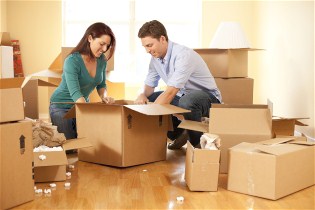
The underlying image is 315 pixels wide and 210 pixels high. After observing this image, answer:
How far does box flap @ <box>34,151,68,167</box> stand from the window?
3.50 meters

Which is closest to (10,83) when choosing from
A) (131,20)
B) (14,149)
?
(14,149)

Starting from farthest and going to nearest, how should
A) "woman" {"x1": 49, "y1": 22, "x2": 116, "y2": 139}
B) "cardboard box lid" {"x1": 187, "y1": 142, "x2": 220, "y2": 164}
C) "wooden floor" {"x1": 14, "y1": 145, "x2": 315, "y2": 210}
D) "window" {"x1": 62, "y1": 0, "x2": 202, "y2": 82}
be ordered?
1. "window" {"x1": 62, "y1": 0, "x2": 202, "y2": 82}
2. "woman" {"x1": 49, "y1": 22, "x2": 116, "y2": 139}
3. "cardboard box lid" {"x1": 187, "y1": 142, "x2": 220, "y2": 164}
4. "wooden floor" {"x1": 14, "y1": 145, "x2": 315, "y2": 210}

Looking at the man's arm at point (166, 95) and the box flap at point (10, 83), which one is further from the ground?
the box flap at point (10, 83)

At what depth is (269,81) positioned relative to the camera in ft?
16.1

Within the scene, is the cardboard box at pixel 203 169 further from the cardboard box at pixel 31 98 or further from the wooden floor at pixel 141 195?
the cardboard box at pixel 31 98

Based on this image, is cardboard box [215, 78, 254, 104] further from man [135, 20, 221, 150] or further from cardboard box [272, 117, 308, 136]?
cardboard box [272, 117, 308, 136]

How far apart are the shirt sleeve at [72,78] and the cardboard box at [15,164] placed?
1.01 m

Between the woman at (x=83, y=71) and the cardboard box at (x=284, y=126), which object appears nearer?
the cardboard box at (x=284, y=126)

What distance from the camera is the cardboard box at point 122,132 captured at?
2.64m

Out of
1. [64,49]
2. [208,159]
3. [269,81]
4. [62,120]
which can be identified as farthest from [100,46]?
[269,81]

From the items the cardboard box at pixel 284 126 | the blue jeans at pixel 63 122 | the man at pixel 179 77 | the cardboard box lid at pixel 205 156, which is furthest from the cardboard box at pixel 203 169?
the blue jeans at pixel 63 122

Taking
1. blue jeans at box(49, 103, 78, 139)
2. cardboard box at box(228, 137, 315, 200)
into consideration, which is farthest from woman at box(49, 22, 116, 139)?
cardboard box at box(228, 137, 315, 200)

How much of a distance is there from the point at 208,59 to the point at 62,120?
1198 mm

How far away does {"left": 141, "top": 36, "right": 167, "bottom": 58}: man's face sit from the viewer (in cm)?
302
